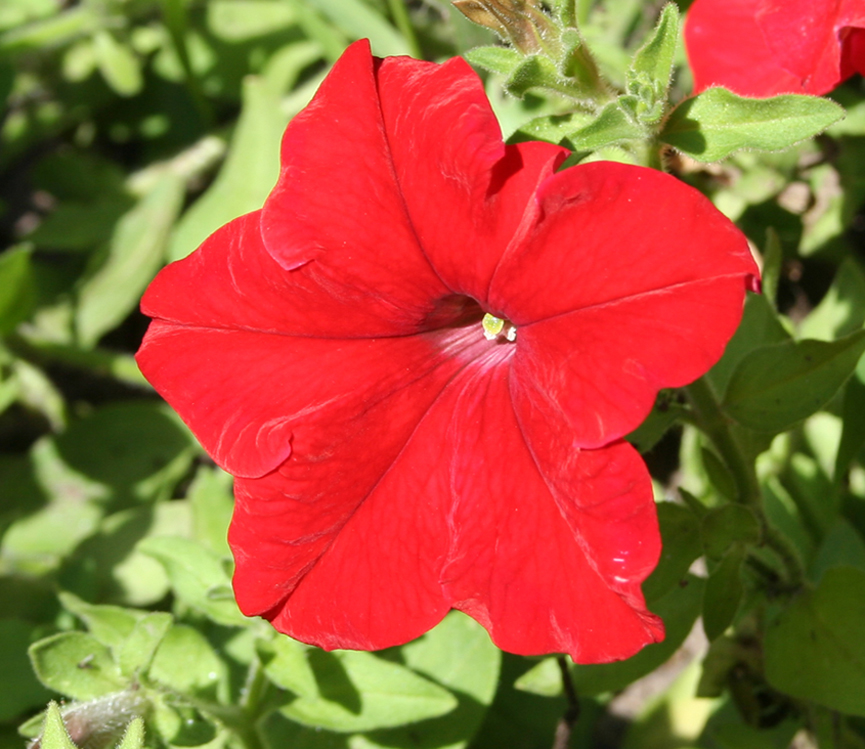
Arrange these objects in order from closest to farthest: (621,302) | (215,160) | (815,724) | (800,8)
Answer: (621,302)
(800,8)
(815,724)
(215,160)

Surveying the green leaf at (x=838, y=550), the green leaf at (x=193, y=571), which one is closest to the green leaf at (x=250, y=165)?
the green leaf at (x=193, y=571)

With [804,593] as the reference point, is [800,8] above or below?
above

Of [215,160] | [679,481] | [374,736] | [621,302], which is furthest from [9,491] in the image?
[621,302]

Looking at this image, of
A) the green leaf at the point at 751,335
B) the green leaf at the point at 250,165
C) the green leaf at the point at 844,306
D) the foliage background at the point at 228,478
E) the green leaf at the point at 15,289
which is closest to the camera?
the foliage background at the point at 228,478

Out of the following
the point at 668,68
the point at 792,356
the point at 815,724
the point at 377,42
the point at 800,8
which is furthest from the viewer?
the point at 377,42

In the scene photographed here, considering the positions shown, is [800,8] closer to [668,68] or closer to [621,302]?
[668,68]

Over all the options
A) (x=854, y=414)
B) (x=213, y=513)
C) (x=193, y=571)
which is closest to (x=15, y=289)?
(x=213, y=513)

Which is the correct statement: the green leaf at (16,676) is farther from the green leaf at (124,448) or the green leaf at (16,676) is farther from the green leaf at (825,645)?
the green leaf at (825,645)
